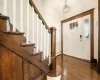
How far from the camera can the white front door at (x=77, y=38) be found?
4445mm

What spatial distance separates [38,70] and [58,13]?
4628 mm

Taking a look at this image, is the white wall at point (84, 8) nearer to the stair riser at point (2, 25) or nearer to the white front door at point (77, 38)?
the white front door at point (77, 38)

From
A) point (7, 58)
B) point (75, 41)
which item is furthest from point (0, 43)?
point (75, 41)

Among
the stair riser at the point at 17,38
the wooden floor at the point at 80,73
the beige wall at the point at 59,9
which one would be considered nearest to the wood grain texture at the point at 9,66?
the stair riser at the point at 17,38

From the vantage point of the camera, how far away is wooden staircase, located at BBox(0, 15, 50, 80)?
1.54m

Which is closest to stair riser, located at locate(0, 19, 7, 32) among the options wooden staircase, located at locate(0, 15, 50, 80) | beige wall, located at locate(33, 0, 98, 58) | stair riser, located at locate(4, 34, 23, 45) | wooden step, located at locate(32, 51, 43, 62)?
wooden staircase, located at locate(0, 15, 50, 80)

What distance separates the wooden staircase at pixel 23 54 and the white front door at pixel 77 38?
9.22 ft

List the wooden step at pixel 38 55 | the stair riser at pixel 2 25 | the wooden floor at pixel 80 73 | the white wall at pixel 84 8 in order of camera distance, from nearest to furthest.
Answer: the stair riser at pixel 2 25 < the wooden step at pixel 38 55 < the wooden floor at pixel 80 73 < the white wall at pixel 84 8

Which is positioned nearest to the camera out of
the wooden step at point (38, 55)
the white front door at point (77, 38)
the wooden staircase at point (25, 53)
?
the wooden staircase at point (25, 53)

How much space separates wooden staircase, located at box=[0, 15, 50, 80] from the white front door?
2.81m

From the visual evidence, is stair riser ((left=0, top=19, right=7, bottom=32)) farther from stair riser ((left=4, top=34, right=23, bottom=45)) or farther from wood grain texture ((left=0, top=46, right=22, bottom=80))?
wood grain texture ((left=0, top=46, right=22, bottom=80))

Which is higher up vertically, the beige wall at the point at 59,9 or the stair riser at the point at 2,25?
the beige wall at the point at 59,9

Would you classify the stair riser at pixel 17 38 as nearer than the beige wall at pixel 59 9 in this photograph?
Yes

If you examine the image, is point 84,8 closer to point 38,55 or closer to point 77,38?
point 77,38
